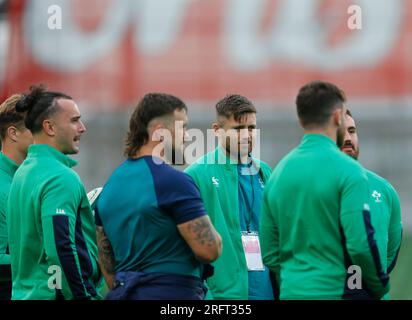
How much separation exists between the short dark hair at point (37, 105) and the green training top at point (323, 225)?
4.05 feet

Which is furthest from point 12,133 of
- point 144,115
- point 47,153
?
point 144,115

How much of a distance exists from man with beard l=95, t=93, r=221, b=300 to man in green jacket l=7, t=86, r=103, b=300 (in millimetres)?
159

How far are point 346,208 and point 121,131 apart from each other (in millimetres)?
9523

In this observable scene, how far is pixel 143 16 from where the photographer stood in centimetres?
1433

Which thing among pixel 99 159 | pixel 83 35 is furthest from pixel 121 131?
pixel 83 35

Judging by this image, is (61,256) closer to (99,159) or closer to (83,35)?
(99,159)

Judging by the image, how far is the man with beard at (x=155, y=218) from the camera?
4.38 meters

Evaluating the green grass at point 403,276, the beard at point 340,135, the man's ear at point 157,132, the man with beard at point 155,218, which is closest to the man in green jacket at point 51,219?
the man with beard at point 155,218

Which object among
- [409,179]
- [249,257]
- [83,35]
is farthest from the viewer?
[83,35]

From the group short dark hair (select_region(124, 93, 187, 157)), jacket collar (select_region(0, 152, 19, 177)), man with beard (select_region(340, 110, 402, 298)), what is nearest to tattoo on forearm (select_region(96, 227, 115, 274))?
short dark hair (select_region(124, 93, 187, 157))

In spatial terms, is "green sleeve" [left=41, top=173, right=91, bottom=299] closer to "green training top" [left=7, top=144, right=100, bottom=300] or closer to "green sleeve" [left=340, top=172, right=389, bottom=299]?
"green training top" [left=7, top=144, right=100, bottom=300]

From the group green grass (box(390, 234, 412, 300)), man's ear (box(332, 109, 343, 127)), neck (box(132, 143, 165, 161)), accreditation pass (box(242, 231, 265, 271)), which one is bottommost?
green grass (box(390, 234, 412, 300))

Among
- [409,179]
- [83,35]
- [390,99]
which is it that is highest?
[83,35]

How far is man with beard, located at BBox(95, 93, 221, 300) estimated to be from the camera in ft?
14.4
